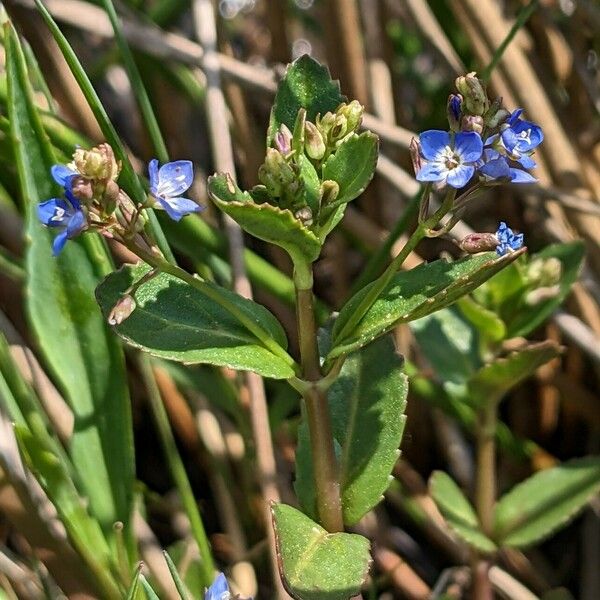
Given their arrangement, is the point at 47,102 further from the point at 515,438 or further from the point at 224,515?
the point at 515,438

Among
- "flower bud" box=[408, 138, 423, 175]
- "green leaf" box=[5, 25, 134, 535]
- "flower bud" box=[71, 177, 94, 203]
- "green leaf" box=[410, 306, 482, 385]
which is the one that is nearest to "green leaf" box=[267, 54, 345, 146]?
"flower bud" box=[408, 138, 423, 175]

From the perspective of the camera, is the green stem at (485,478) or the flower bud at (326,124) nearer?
the flower bud at (326,124)

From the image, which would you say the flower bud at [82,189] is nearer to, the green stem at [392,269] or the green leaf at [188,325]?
the green leaf at [188,325]

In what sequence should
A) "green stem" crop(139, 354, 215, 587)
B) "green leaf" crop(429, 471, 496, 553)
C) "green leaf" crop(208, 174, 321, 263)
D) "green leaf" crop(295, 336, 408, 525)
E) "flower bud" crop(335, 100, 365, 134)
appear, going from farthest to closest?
"green leaf" crop(429, 471, 496, 553) → "green stem" crop(139, 354, 215, 587) → "green leaf" crop(295, 336, 408, 525) → "flower bud" crop(335, 100, 365, 134) → "green leaf" crop(208, 174, 321, 263)

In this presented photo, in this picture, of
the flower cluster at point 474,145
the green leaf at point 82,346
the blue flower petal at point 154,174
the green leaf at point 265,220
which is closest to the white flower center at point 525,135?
the flower cluster at point 474,145

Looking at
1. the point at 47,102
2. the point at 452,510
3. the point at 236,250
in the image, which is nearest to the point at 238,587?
the point at 452,510

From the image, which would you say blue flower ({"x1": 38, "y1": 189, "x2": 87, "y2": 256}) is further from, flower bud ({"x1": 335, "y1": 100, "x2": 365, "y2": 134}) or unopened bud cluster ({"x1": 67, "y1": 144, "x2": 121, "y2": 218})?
flower bud ({"x1": 335, "y1": 100, "x2": 365, "y2": 134})
